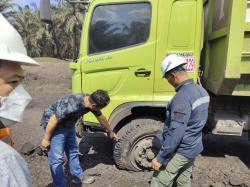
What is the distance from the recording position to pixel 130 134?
4.82 meters

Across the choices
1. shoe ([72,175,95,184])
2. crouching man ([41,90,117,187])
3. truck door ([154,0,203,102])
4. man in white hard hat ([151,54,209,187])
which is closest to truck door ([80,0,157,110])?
truck door ([154,0,203,102])

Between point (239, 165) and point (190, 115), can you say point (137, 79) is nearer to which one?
point (190, 115)

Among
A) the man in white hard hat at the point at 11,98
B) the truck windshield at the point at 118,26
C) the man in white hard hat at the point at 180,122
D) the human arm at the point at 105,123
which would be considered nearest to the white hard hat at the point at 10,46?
the man in white hard hat at the point at 11,98

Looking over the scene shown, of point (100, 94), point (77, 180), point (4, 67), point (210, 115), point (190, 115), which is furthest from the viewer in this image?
point (210, 115)

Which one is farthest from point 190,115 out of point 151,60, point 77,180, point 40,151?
point 40,151

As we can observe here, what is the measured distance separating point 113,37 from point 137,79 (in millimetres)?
673

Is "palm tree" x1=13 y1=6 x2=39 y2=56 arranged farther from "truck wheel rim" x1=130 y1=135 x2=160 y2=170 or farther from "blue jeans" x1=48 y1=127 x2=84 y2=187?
"blue jeans" x1=48 y1=127 x2=84 y2=187

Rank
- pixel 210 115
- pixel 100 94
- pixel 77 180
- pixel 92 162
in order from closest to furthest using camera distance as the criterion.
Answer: pixel 100 94 < pixel 77 180 < pixel 210 115 < pixel 92 162

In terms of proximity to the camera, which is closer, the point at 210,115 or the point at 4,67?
the point at 4,67

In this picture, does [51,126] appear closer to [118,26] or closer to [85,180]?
[85,180]

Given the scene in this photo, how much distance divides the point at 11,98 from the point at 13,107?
0.04 metres

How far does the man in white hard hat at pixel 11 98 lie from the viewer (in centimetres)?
104

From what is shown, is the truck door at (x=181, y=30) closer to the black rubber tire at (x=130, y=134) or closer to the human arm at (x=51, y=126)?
the black rubber tire at (x=130, y=134)

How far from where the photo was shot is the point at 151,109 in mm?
5027
